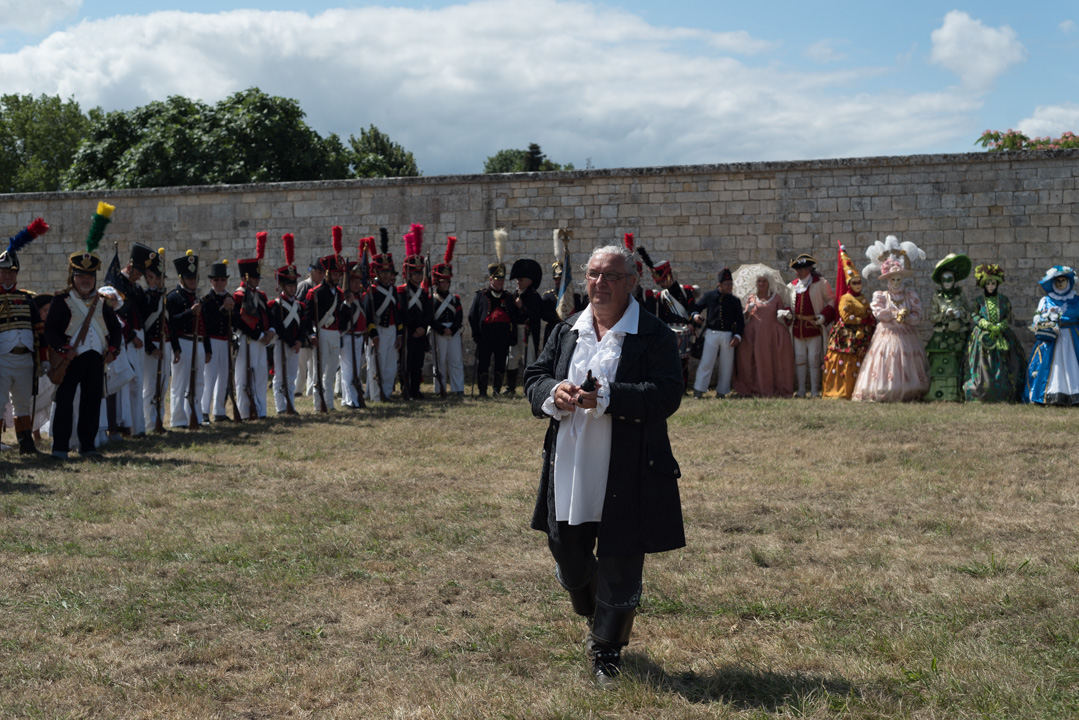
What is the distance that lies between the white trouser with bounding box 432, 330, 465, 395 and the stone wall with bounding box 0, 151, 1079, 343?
228 centimetres

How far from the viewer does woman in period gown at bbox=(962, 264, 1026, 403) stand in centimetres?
1147

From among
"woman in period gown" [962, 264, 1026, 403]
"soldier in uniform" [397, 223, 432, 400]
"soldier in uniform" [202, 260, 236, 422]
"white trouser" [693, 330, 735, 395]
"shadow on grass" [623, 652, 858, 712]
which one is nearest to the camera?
"shadow on grass" [623, 652, 858, 712]

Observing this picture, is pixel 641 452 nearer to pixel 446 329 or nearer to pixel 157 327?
pixel 157 327

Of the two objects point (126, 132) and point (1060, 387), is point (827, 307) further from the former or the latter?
point (126, 132)

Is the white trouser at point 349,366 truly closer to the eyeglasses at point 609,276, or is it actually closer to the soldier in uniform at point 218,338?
the soldier in uniform at point 218,338

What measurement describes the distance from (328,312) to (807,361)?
6.11m

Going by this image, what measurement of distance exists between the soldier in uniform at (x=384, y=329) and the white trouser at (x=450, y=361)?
733mm

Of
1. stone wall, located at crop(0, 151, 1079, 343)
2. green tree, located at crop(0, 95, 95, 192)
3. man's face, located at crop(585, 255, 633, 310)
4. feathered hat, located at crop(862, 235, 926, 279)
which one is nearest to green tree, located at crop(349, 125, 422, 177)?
green tree, located at crop(0, 95, 95, 192)

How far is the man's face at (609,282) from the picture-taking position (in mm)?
3508

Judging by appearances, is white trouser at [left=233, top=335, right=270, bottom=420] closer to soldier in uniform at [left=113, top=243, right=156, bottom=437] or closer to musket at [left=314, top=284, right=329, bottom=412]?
musket at [left=314, top=284, right=329, bottom=412]

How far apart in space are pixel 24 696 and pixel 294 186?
1375cm

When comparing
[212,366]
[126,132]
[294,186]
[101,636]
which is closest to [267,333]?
[212,366]

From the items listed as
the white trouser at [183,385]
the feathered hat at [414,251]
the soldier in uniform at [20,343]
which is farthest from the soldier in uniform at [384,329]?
the soldier in uniform at [20,343]

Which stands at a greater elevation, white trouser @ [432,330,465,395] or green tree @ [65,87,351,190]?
green tree @ [65,87,351,190]
